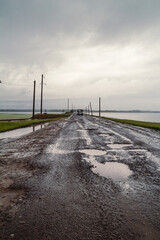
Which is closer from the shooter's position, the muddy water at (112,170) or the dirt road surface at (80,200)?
the dirt road surface at (80,200)

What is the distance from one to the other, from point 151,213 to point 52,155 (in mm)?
4192

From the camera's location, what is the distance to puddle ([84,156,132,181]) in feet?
13.8

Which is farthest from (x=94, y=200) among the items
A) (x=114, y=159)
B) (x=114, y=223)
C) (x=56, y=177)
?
(x=114, y=159)

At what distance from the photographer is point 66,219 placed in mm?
2428

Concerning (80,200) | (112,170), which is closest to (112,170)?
(112,170)

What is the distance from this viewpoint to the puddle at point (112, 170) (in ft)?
13.8

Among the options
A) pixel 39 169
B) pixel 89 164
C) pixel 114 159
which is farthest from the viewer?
pixel 114 159

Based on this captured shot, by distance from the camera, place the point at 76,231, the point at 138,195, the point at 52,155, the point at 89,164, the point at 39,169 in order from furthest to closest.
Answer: the point at 52,155 → the point at 89,164 → the point at 39,169 → the point at 138,195 → the point at 76,231

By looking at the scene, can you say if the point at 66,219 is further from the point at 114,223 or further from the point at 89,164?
the point at 89,164

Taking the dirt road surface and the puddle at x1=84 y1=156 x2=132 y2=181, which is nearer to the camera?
the dirt road surface

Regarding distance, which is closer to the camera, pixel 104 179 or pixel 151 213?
pixel 151 213

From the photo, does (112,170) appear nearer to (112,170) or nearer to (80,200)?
(112,170)

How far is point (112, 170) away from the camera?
4.64 m

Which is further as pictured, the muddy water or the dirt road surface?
the muddy water
